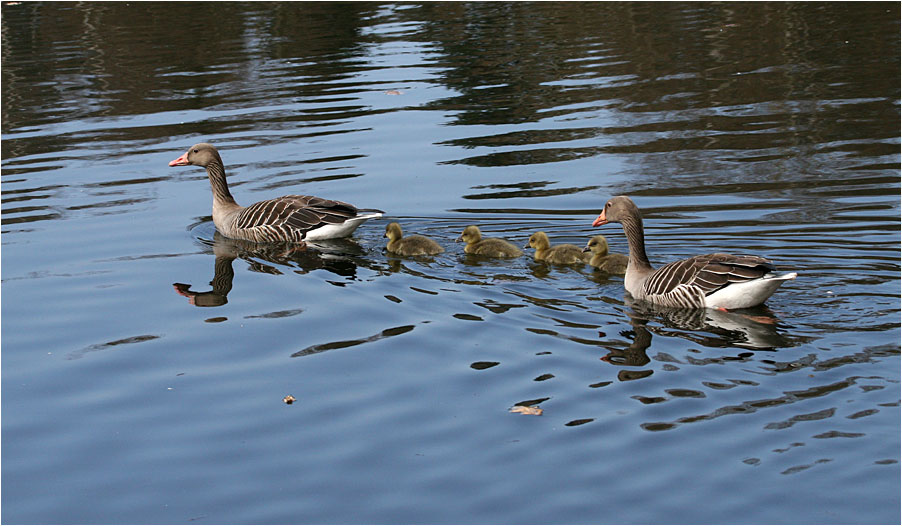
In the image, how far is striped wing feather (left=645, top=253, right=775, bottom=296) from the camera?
10.5 m

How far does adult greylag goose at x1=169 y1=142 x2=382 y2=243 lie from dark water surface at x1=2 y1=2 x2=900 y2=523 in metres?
0.27

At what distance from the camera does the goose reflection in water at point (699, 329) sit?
974cm

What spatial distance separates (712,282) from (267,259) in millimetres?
5858

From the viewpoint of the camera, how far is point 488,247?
12.9 meters

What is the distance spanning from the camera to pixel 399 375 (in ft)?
31.1

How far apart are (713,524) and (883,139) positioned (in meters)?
13.2

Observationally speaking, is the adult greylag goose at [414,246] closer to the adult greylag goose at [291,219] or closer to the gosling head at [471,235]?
the gosling head at [471,235]

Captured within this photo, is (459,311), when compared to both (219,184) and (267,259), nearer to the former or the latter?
(267,259)

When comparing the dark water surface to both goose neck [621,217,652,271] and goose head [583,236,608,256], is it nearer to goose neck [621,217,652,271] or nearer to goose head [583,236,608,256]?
goose head [583,236,608,256]

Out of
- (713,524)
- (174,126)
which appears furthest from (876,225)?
(174,126)

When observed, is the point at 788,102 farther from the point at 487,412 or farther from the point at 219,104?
the point at 487,412

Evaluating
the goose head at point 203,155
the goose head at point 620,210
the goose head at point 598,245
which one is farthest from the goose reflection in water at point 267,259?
the goose head at point 620,210

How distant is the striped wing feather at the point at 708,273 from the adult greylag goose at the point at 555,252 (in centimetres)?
147

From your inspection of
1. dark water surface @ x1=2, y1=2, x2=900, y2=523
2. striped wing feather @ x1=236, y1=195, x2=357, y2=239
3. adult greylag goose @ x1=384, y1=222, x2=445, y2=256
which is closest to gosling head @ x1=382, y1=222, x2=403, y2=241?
adult greylag goose @ x1=384, y1=222, x2=445, y2=256
